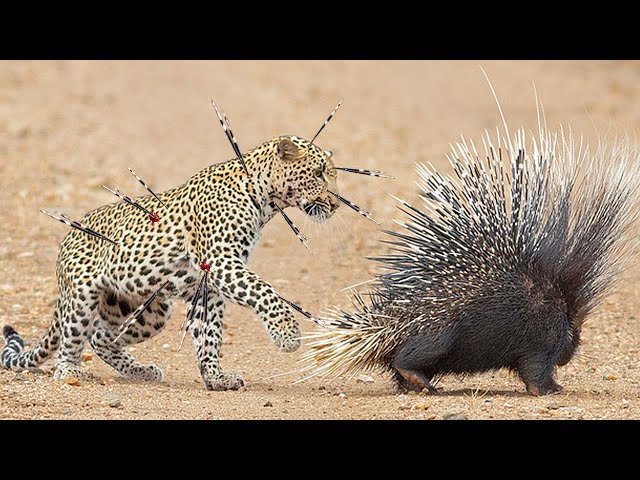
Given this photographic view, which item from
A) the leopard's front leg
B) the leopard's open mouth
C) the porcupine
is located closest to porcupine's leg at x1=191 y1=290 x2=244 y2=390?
the leopard's front leg

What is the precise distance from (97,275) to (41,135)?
940 cm

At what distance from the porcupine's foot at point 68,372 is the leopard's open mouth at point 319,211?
1.78 metres

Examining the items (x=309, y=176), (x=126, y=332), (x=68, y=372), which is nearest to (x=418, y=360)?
(x=309, y=176)

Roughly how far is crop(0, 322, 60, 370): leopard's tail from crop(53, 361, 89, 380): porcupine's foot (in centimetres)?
25

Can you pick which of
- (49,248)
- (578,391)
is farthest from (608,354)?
(49,248)

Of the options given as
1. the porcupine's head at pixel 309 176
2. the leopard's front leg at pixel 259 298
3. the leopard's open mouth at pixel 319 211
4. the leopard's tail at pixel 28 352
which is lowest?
the leopard's tail at pixel 28 352

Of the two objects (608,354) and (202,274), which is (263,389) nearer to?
(202,274)

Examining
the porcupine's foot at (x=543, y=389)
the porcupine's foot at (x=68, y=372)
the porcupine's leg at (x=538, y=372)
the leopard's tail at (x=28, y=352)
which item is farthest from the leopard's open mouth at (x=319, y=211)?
the leopard's tail at (x=28, y=352)

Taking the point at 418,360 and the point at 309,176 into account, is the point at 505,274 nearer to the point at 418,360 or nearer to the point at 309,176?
the point at 418,360

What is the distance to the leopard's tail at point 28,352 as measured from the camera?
24.4 feet

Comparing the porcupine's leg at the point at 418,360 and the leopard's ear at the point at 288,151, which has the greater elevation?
the leopard's ear at the point at 288,151

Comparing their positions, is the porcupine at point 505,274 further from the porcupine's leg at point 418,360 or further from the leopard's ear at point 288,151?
the leopard's ear at point 288,151

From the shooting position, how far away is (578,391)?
23.0 feet

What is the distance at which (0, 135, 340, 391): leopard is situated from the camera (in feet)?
22.2
